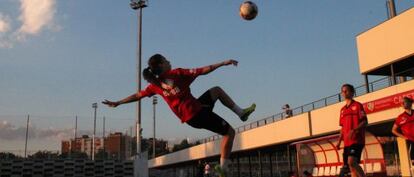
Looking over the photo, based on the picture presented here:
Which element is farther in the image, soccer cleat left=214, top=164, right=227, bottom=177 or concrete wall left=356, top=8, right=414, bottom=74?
concrete wall left=356, top=8, right=414, bottom=74

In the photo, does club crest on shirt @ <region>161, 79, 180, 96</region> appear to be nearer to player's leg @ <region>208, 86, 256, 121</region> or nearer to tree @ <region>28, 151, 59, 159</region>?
player's leg @ <region>208, 86, 256, 121</region>

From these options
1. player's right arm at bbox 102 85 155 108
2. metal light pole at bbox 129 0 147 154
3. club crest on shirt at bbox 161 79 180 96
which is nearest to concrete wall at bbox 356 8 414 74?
metal light pole at bbox 129 0 147 154

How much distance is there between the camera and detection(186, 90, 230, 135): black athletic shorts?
6.61 meters

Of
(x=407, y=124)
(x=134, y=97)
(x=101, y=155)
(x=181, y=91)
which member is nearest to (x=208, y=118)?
(x=181, y=91)

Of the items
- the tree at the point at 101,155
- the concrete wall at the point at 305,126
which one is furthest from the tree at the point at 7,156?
the concrete wall at the point at 305,126

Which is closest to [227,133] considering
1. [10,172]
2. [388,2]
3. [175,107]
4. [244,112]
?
[244,112]

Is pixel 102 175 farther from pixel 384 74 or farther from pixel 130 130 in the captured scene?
pixel 384 74

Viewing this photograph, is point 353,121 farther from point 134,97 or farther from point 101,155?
point 101,155

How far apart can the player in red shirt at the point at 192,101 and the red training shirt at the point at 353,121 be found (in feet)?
7.99

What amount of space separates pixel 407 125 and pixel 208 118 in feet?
15.6

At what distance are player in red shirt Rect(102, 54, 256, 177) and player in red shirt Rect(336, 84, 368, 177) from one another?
7.92 ft

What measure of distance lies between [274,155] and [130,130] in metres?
20.8

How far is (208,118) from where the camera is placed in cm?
661

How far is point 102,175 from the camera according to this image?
1570 inches
